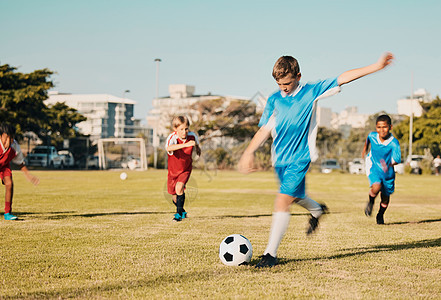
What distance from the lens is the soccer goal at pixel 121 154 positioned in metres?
43.1

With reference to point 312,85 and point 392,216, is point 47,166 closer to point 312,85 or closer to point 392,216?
point 392,216

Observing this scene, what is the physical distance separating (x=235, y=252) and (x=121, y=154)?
4141cm

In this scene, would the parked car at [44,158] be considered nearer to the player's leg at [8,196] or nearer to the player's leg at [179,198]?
the player's leg at [8,196]

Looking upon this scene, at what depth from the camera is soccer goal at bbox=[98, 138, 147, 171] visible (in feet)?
141

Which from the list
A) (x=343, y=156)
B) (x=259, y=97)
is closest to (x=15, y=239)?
(x=343, y=156)

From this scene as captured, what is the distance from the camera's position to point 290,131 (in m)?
4.94

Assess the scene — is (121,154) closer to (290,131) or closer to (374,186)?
(374,186)

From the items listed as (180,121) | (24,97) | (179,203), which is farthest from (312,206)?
(24,97)

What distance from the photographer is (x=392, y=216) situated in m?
10.2

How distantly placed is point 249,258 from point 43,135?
4142cm

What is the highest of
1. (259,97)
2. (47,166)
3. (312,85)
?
(259,97)

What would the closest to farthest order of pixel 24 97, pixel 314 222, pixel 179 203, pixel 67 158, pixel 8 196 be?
pixel 314 222 → pixel 8 196 → pixel 179 203 → pixel 24 97 → pixel 67 158

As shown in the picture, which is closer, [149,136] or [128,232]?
[128,232]

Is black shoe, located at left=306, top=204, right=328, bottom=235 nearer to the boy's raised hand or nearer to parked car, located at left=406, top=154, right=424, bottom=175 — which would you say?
the boy's raised hand
